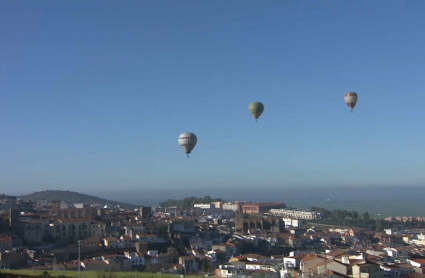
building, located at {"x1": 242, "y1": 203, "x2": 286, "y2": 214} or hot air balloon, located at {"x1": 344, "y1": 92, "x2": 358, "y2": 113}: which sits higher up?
hot air balloon, located at {"x1": 344, "y1": 92, "x2": 358, "y2": 113}

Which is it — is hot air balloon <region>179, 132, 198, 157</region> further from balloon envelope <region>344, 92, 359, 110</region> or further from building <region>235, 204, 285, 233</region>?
building <region>235, 204, 285, 233</region>

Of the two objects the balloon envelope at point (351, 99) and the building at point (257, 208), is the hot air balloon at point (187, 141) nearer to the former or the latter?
the balloon envelope at point (351, 99)

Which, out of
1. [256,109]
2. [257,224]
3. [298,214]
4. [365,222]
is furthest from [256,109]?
[298,214]

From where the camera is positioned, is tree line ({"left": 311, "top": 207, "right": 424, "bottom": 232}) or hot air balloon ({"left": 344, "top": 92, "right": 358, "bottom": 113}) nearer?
hot air balloon ({"left": 344, "top": 92, "right": 358, "bottom": 113})

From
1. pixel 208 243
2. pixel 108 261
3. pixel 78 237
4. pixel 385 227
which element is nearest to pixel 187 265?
pixel 108 261

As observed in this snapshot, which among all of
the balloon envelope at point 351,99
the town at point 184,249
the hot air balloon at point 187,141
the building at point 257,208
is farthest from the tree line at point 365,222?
the hot air balloon at point 187,141

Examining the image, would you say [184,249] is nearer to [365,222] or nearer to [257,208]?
[365,222]

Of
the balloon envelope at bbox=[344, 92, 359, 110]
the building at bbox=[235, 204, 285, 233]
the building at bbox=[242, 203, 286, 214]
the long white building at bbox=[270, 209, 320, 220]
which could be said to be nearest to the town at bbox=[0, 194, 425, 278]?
the building at bbox=[235, 204, 285, 233]
